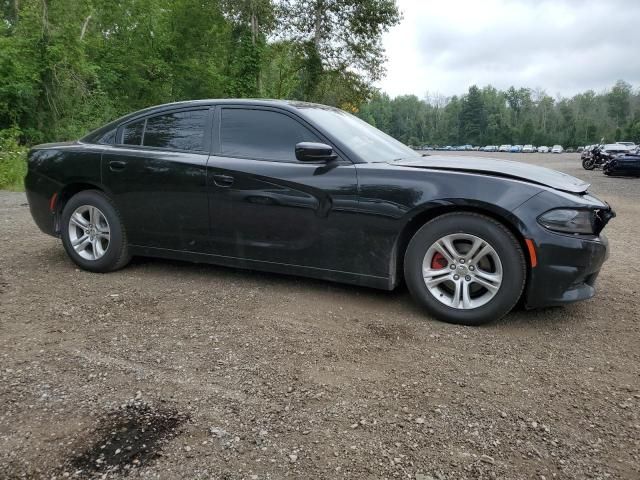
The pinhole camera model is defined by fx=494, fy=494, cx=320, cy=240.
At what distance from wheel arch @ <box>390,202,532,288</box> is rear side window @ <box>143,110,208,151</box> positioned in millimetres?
1802

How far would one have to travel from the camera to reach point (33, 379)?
251 centimetres

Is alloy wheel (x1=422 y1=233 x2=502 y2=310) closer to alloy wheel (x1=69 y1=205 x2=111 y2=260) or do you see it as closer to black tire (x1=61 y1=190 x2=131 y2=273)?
black tire (x1=61 y1=190 x2=131 y2=273)

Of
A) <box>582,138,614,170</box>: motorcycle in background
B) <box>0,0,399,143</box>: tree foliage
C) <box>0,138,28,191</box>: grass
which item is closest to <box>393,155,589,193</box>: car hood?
<box>0,138,28,191</box>: grass

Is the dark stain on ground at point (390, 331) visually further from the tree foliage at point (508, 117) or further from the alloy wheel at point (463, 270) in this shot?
the tree foliage at point (508, 117)

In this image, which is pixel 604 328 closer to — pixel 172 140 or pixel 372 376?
pixel 372 376

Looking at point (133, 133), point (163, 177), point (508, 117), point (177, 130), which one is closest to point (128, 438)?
point (163, 177)

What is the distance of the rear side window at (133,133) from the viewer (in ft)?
14.1

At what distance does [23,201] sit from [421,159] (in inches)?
334

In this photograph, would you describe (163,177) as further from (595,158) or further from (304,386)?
(595,158)

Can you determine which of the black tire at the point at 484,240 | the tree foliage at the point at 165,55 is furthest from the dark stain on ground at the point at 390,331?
the tree foliage at the point at 165,55

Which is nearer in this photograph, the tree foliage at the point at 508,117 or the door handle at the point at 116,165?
the door handle at the point at 116,165

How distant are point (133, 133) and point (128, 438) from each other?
3.01 m

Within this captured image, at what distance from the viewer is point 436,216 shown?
133 inches

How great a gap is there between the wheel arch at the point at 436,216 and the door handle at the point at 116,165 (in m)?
2.45
